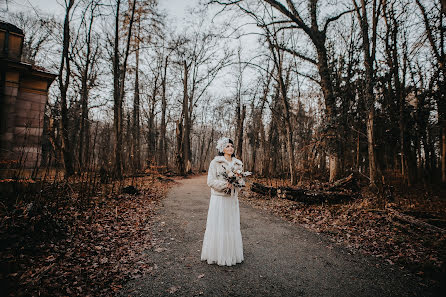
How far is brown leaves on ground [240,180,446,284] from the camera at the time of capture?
3.77 metres

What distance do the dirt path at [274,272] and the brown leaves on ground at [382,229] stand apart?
1.48ft

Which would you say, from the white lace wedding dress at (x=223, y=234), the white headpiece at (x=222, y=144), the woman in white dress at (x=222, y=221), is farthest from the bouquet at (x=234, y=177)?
the white headpiece at (x=222, y=144)

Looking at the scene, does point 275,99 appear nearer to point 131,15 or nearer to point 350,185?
point 350,185

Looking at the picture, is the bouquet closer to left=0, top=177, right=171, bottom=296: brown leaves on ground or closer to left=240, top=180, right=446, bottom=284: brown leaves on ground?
left=0, top=177, right=171, bottom=296: brown leaves on ground

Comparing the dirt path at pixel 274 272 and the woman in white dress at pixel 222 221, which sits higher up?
the woman in white dress at pixel 222 221

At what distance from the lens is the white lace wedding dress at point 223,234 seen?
3.60 m

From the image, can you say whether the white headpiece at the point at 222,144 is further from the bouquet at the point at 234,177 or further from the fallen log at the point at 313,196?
the fallen log at the point at 313,196

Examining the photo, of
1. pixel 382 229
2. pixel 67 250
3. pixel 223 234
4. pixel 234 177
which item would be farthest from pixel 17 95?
pixel 382 229

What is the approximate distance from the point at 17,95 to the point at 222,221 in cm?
1069

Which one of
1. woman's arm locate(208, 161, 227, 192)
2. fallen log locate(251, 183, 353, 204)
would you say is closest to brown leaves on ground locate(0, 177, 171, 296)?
woman's arm locate(208, 161, 227, 192)

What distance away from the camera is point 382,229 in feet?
17.1

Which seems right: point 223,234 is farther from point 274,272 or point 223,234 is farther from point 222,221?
point 274,272

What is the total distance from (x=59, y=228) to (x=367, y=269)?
630cm

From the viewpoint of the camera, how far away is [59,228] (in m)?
4.37
